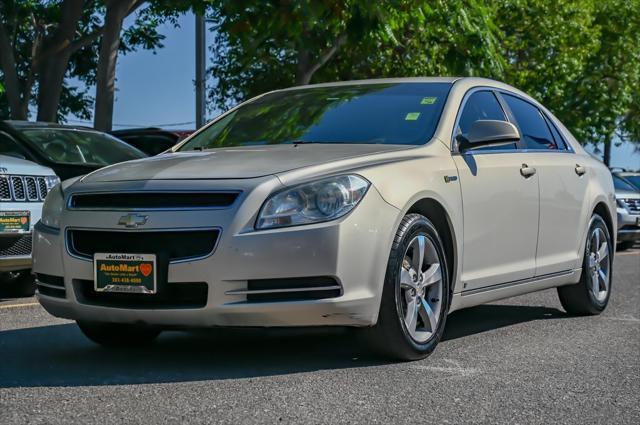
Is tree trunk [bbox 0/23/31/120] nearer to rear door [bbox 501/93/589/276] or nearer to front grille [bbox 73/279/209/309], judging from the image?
rear door [bbox 501/93/589/276]

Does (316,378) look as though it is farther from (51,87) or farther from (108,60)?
(51,87)

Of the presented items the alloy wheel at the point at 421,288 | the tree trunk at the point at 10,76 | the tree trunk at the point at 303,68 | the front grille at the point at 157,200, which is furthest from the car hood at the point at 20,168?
the tree trunk at the point at 303,68

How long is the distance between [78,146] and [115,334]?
211 inches

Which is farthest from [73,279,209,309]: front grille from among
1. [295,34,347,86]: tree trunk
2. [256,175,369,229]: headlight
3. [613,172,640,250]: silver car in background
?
[295,34,347,86]: tree trunk

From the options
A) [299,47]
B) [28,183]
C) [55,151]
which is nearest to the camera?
[28,183]

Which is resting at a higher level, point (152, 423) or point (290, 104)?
point (290, 104)

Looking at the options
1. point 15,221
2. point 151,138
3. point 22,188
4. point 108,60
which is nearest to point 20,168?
point 22,188

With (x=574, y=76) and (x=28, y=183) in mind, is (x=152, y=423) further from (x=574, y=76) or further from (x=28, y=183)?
(x=574, y=76)

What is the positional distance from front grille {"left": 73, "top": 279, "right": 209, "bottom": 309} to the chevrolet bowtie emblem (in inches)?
12.1

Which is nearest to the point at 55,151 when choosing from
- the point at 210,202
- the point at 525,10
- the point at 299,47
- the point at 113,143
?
the point at 113,143

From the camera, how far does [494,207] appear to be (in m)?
7.14

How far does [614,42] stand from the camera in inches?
1442

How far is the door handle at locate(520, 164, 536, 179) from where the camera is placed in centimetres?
756

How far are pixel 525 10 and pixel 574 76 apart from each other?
9.47ft
